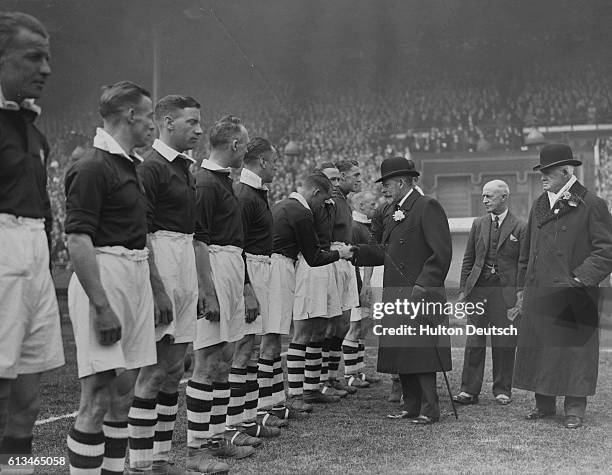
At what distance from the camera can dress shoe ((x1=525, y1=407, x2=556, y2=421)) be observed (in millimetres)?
5883

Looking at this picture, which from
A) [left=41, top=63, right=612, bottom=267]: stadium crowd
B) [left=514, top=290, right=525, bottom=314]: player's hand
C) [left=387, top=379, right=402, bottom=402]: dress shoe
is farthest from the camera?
[left=41, top=63, right=612, bottom=267]: stadium crowd

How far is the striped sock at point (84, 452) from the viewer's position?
300 cm

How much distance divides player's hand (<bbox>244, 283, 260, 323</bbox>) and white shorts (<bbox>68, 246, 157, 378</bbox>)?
4.10 feet

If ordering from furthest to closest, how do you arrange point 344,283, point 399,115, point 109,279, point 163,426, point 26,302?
point 399,115 → point 344,283 → point 163,426 → point 109,279 → point 26,302

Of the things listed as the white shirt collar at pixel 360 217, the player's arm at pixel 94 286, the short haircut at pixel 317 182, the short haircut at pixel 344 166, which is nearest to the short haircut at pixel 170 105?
the player's arm at pixel 94 286

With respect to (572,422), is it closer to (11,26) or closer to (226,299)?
(226,299)

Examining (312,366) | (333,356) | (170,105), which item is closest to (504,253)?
(333,356)

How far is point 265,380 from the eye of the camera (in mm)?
5695

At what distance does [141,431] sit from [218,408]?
742 millimetres

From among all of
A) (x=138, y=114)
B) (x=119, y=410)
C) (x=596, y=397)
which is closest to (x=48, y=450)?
(x=119, y=410)

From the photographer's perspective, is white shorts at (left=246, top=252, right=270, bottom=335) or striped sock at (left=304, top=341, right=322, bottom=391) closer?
white shorts at (left=246, top=252, right=270, bottom=335)

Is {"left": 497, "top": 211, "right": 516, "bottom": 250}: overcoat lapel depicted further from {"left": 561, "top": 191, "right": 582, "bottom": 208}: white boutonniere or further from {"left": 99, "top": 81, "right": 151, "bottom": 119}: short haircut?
{"left": 99, "top": 81, "right": 151, "bottom": 119}: short haircut

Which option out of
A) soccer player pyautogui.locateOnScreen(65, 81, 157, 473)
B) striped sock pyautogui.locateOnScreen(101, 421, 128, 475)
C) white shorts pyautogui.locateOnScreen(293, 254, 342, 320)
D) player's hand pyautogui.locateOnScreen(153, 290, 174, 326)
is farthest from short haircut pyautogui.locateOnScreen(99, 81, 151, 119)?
white shorts pyautogui.locateOnScreen(293, 254, 342, 320)

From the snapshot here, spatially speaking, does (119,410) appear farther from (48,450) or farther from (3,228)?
(48,450)
